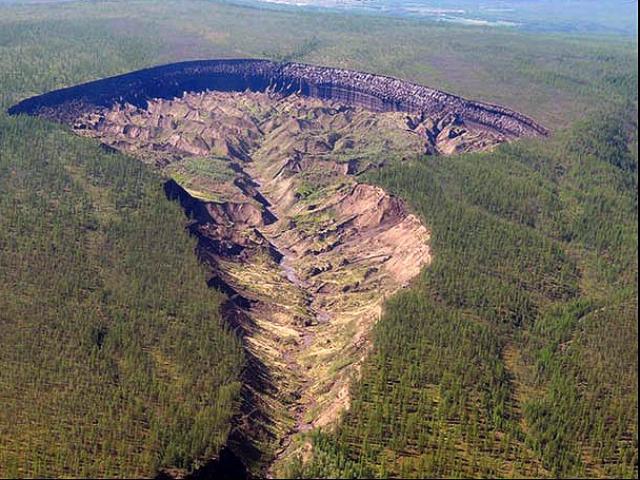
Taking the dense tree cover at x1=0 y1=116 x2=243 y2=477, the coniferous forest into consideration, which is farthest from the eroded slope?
the dense tree cover at x1=0 y1=116 x2=243 y2=477

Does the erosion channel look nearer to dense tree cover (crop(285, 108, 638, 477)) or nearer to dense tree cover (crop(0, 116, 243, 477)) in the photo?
dense tree cover (crop(0, 116, 243, 477))

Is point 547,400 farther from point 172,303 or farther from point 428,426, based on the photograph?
point 172,303

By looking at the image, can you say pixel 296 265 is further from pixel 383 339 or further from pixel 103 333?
pixel 103 333

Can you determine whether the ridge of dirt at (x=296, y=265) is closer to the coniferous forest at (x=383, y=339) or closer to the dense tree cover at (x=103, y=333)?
the coniferous forest at (x=383, y=339)

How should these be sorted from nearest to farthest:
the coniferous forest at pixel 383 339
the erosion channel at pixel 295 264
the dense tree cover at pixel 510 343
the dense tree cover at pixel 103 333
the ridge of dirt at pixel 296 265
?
the dense tree cover at pixel 103 333 < the coniferous forest at pixel 383 339 < the dense tree cover at pixel 510 343 < the erosion channel at pixel 295 264 < the ridge of dirt at pixel 296 265

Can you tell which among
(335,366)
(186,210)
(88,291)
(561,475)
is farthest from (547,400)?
(186,210)

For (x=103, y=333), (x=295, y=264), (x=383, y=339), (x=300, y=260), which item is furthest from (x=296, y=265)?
(x=103, y=333)

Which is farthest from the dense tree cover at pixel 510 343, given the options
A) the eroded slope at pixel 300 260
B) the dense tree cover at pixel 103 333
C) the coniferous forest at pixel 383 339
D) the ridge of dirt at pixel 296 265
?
the dense tree cover at pixel 103 333
